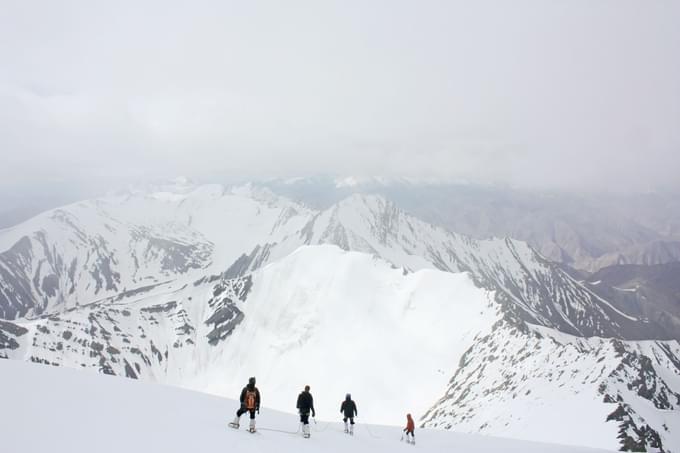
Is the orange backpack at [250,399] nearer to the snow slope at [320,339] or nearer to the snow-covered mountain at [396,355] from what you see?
the snow-covered mountain at [396,355]

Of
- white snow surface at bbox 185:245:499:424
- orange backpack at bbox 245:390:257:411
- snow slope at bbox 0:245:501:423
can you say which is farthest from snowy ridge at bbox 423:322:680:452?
orange backpack at bbox 245:390:257:411

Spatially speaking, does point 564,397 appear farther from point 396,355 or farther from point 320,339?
point 320,339

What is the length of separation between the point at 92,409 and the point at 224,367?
169568mm

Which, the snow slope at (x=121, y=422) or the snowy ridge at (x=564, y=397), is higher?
the snowy ridge at (x=564, y=397)

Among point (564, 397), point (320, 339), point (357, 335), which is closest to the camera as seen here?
point (564, 397)

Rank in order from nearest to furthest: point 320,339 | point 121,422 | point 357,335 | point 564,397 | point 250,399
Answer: point 121,422, point 250,399, point 564,397, point 357,335, point 320,339

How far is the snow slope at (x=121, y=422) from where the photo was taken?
13.2 metres

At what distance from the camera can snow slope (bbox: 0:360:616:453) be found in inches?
521

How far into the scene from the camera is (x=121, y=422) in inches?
623

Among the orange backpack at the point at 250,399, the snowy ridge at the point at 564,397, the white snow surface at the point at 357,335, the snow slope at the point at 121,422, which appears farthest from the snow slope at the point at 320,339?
the orange backpack at the point at 250,399

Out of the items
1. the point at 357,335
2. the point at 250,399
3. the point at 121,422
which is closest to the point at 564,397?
the point at 250,399

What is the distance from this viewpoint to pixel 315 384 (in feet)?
452

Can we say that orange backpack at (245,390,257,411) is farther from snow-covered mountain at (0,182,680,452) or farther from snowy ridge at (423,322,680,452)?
snow-covered mountain at (0,182,680,452)

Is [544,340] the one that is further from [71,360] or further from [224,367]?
[71,360]
